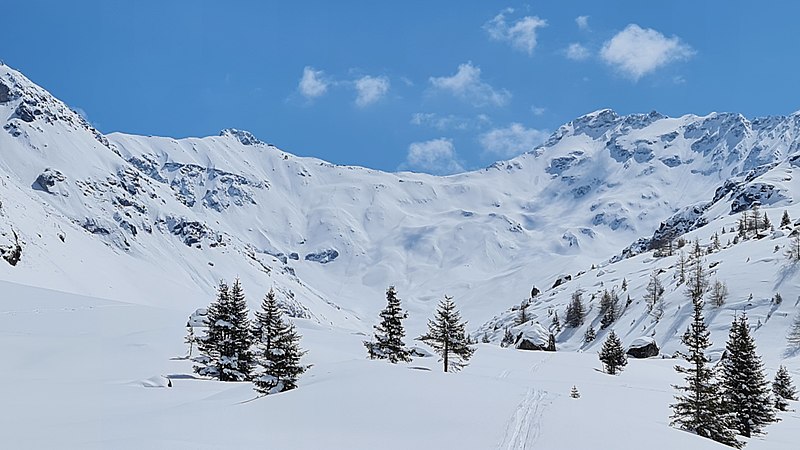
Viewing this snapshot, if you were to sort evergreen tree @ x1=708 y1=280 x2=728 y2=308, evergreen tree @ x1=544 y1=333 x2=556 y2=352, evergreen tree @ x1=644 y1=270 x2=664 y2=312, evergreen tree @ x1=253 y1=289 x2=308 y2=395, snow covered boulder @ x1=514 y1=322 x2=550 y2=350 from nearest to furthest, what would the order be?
1. evergreen tree @ x1=253 y1=289 x2=308 y2=395
2. snow covered boulder @ x1=514 y1=322 x2=550 y2=350
3. evergreen tree @ x1=544 y1=333 x2=556 y2=352
4. evergreen tree @ x1=708 y1=280 x2=728 y2=308
5. evergreen tree @ x1=644 y1=270 x2=664 y2=312

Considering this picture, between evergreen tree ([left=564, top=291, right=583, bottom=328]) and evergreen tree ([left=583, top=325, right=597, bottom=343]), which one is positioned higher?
evergreen tree ([left=564, top=291, right=583, bottom=328])

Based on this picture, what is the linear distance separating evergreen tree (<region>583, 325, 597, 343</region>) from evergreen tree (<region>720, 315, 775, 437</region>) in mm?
90756

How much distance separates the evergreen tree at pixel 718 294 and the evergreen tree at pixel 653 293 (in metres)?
11.5

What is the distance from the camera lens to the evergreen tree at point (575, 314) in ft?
443

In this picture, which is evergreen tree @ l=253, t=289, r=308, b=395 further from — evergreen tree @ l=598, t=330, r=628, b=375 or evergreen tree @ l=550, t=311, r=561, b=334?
evergreen tree @ l=550, t=311, r=561, b=334

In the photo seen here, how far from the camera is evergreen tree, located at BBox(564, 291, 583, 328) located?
135 m

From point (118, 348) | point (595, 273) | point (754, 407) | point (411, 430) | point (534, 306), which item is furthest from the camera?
point (595, 273)

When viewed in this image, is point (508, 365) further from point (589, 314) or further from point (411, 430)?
point (589, 314)

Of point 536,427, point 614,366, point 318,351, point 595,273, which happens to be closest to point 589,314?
point 595,273

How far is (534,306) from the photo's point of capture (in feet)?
546

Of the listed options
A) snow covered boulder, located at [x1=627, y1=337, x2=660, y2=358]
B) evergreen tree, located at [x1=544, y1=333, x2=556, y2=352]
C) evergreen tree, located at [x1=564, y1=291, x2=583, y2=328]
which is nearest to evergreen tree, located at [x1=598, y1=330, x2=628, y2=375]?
snow covered boulder, located at [x1=627, y1=337, x2=660, y2=358]

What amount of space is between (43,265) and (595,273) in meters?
144

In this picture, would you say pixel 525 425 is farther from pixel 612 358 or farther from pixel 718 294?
pixel 718 294

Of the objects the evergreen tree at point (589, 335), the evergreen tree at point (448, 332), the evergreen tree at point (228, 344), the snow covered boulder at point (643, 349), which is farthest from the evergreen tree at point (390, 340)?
the evergreen tree at point (589, 335)
